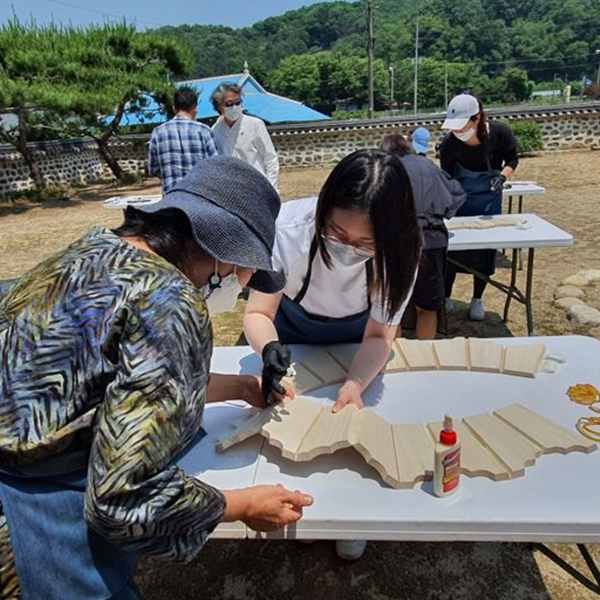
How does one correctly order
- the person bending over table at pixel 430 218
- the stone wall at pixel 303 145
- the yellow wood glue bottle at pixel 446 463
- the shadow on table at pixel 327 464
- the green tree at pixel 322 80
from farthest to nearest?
the green tree at pixel 322 80, the stone wall at pixel 303 145, the person bending over table at pixel 430 218, the shadow on table at pixel 327 464, the yellow wood glue bottle at pixel 446 463

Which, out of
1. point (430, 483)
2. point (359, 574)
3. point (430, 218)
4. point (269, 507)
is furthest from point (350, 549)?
point (430, 218)

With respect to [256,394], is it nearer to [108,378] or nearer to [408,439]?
[408,439]

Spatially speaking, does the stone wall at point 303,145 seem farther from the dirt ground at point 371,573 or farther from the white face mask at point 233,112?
the dirt ground at point 371,573

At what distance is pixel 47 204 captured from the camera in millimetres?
9656

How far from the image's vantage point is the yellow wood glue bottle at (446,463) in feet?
3.35

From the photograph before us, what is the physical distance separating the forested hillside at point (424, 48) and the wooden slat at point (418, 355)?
1953 inches

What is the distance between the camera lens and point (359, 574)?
5.59 feet

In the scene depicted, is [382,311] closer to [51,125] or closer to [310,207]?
[310,207]

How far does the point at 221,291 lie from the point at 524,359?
1.00 metres

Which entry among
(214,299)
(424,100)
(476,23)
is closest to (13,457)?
(214,299)

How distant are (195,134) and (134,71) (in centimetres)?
843

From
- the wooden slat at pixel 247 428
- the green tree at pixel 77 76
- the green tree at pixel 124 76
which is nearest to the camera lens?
the wooden slat at pixel 247 428

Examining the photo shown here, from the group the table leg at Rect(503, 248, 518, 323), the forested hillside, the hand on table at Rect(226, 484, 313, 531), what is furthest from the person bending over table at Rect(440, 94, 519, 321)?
the forested hillside

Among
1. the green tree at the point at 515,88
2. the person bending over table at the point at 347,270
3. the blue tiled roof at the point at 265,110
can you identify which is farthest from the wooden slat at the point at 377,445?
the green tree at the point at 515,88
